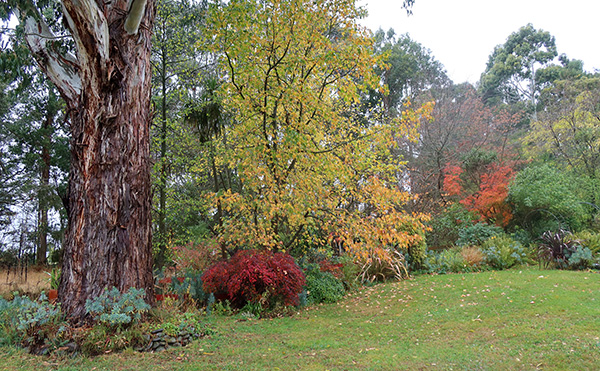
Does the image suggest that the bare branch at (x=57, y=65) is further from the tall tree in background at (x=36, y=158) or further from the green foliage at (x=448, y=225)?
the green foliage at (x=448, y=225)

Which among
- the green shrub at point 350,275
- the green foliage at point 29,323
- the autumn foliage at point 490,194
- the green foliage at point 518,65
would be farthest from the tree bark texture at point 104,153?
the green foliage at point 518,65

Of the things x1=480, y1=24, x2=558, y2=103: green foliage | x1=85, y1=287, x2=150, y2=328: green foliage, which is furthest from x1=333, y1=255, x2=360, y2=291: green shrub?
x1=480, y1=24, x2=558, y2=103: green foliage

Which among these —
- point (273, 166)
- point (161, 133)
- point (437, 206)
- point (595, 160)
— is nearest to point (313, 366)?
point (273, 166)

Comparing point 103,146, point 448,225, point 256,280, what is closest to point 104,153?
point 103,146

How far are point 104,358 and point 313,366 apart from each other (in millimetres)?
2078

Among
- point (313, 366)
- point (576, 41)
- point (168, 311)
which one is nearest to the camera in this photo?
point (313, 366)

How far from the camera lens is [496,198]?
11.0 meters

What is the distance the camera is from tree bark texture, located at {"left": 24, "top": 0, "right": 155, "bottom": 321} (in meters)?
4.09

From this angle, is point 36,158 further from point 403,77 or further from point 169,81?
point 403,77

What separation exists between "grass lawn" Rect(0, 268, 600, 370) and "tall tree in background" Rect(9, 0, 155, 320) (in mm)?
980

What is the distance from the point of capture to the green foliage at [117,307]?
368cm

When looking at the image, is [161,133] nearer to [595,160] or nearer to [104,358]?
[104,358]

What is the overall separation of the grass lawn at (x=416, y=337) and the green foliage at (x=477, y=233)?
13.3 feet

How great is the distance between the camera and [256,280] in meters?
5.31
